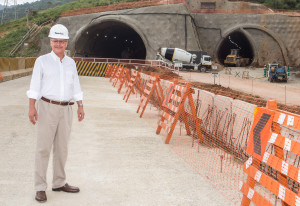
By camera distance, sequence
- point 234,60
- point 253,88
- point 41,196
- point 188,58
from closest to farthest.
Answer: point 41,196 → point 253,88 → point 188,58 → point 234,60

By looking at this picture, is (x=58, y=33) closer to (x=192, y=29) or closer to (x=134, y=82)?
(x=134, y=82)

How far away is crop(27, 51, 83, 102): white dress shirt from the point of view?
4.44 m

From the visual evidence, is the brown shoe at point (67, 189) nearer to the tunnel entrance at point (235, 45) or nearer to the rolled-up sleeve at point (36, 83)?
the rolled-up sleeve at point (36, 83)

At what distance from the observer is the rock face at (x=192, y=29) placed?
145 feet

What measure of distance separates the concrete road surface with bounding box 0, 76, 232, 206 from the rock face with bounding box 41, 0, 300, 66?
35.4m

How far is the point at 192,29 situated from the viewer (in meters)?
45.9

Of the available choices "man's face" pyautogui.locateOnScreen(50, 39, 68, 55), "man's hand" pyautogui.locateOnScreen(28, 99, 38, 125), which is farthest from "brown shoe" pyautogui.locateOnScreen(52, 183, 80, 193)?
"man's face" pyautogui.locateOnScreen(50, 39, 68, 55)

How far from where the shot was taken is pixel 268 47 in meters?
47.8

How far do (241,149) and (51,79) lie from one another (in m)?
4.10

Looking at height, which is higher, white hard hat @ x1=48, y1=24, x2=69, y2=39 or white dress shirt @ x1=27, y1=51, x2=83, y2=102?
white hard hat @ x1=48, y1=24, x2=69, y2=39

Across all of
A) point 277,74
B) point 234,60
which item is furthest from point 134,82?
point 234,60

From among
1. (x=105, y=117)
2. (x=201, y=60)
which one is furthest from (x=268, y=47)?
(x=105, y=117)

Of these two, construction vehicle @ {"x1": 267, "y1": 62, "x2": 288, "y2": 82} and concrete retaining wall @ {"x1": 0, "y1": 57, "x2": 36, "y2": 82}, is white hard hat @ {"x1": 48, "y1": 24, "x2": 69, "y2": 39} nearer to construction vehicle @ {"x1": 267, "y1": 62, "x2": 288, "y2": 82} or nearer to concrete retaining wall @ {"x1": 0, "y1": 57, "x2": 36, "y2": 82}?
concrete retaining wall @ {"x1": 0, "y1": 57, "x2": 36, "y2": 82}

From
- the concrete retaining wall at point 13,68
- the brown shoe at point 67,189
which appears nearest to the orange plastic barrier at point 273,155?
the brown shoe at point 67,189
